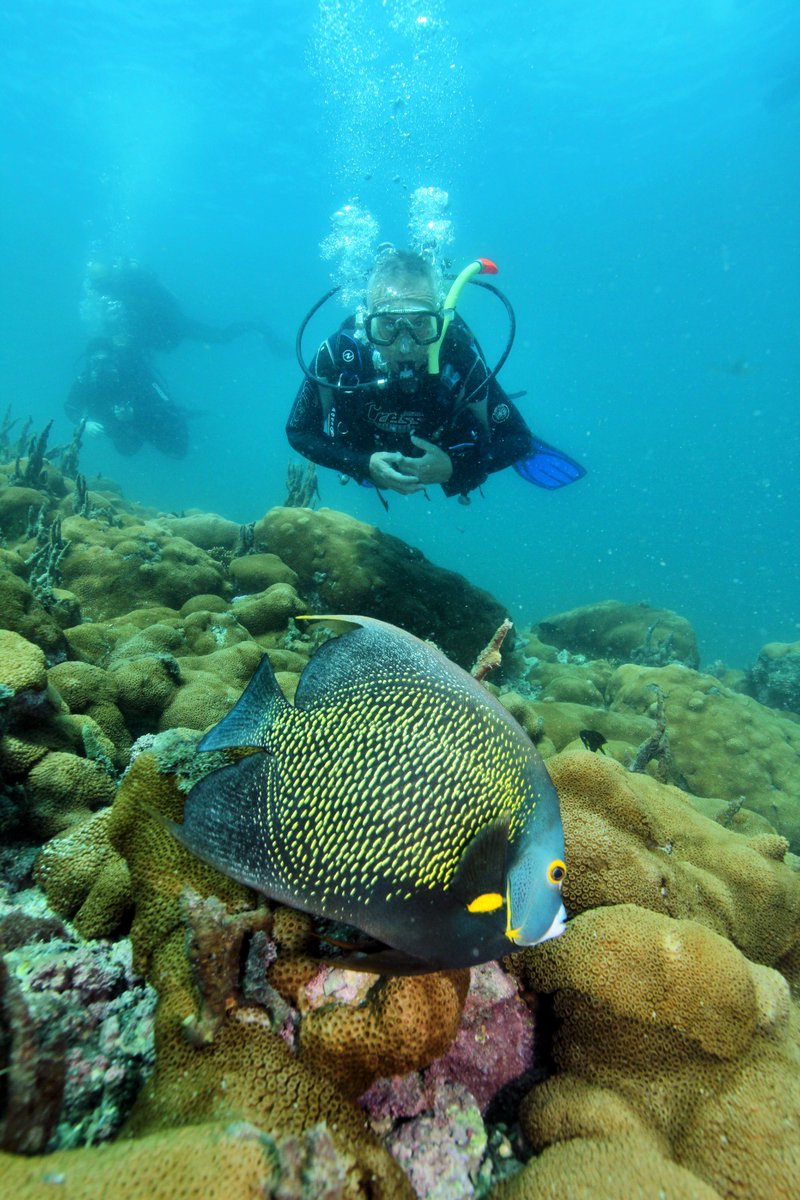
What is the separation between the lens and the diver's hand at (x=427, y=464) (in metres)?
5.40

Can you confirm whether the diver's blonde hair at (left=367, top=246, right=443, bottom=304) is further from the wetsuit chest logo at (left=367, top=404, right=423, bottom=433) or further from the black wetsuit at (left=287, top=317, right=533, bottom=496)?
the wetsuit chest logo at (left=367, top=404, right=423, bottom=433)

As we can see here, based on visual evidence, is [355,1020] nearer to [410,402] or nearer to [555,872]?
[555,872]

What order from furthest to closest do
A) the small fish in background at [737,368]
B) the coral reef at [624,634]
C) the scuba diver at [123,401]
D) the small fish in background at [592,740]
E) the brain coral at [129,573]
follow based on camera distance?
1. the small fish in background at [737,368]
2. the scuba diver at [123,401]
3. the coral reef at [624,634]
4. the brain coral at [129,573]
5. the small fish in background at [592,740]

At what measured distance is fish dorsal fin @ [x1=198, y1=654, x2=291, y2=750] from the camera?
1.36 metres

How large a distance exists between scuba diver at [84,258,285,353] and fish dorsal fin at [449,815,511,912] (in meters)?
30.0

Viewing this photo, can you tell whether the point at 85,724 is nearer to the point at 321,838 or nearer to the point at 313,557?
Answer: the point at 321,838

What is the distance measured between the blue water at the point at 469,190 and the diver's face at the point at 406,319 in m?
15.9

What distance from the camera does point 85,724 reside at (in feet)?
8.93

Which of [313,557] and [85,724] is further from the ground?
[313,557]

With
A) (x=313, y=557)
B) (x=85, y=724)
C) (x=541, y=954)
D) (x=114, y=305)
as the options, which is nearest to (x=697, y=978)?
(x=541, y=954)

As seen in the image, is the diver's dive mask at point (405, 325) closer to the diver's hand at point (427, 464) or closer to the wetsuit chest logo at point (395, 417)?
the wetsuit chest logo at point (395, 417)

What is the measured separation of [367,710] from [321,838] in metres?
0.30

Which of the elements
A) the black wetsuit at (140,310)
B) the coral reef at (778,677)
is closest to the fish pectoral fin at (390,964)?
the coral reef at (778,677)

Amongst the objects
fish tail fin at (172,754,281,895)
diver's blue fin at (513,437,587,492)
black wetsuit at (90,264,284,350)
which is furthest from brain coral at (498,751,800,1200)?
black wetsuit at (90,264,284,350)
